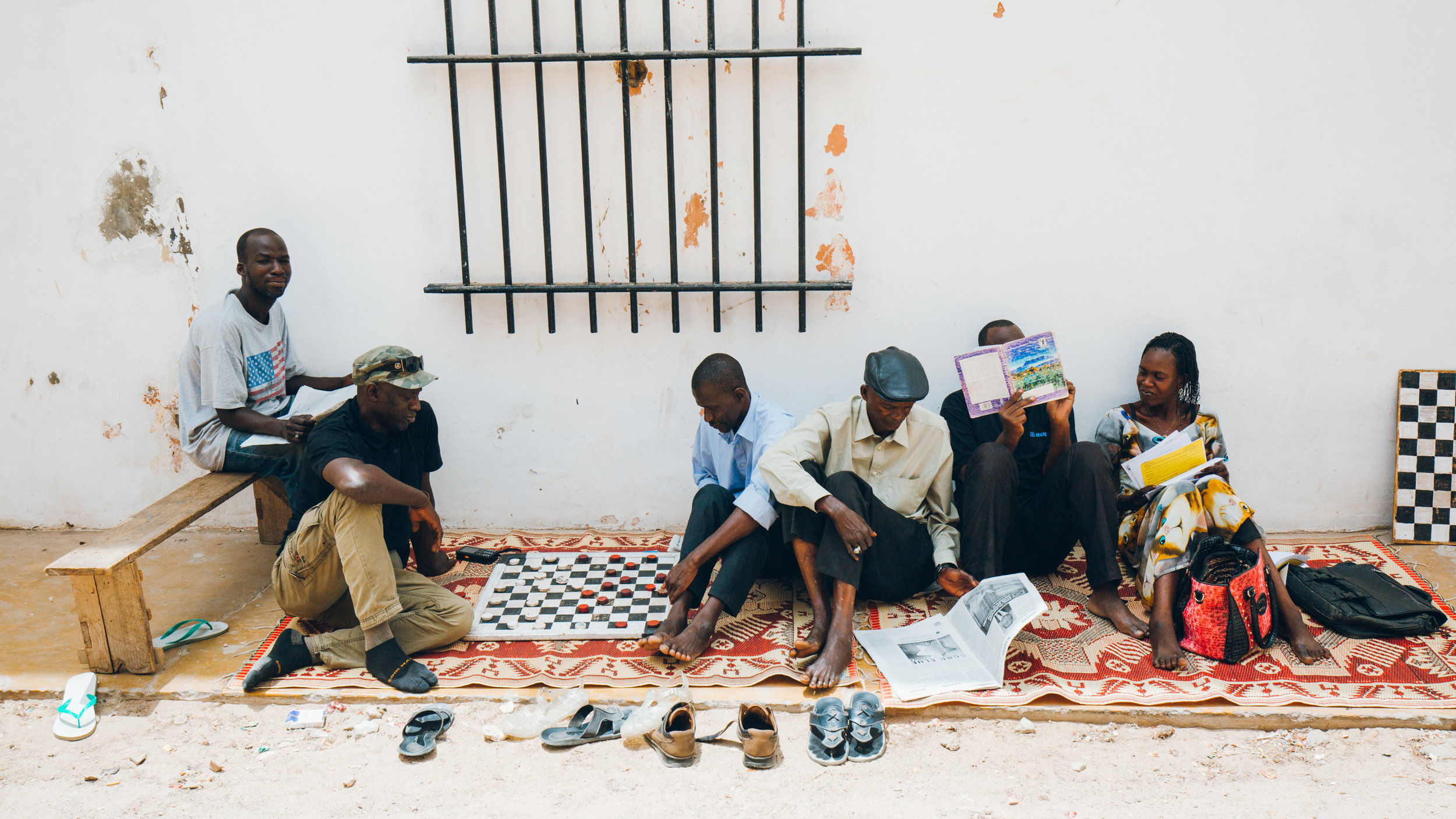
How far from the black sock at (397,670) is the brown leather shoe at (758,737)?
1.10 metres

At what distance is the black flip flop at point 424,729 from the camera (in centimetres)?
286

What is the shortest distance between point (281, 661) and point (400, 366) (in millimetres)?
1095

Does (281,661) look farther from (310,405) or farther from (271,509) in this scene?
(271,509)

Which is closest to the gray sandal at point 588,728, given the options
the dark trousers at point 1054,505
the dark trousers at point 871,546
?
the dark trousers at point 871,546

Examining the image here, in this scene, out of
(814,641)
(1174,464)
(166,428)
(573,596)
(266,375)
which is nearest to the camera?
(814,641)

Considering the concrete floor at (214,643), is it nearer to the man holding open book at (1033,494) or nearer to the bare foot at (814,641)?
the bare foot at (814,641)

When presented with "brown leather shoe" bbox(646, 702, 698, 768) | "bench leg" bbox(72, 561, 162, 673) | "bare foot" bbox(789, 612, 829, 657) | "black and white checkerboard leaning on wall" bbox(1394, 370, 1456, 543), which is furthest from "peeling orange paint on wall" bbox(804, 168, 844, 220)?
"bench leg" bbox(72, 561, 162, 673)

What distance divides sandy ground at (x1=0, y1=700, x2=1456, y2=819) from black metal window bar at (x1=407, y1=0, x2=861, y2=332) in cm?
185

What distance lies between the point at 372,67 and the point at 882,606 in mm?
3134

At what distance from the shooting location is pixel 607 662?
3.34 m

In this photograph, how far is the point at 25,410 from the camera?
448cm

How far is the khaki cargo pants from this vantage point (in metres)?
3.18

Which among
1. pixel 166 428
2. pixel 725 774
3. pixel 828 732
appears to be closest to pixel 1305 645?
pixel 828 732

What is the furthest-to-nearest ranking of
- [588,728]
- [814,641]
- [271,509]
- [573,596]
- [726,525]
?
[271,509]
[573,596]
[726,525]
[814,641]
[588,728]
